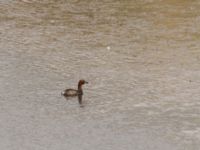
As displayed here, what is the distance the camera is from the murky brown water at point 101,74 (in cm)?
1154

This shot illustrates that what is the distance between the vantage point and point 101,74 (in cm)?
1443

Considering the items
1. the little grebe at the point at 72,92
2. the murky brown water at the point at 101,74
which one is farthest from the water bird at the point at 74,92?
the murky brown water at the point at 101,74

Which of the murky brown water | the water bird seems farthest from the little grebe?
the murky brown water

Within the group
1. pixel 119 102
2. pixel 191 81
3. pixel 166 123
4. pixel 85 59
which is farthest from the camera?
pixel 85 59

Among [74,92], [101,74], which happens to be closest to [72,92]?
[74,92]

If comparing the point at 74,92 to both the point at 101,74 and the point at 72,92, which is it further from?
the point at 101,74

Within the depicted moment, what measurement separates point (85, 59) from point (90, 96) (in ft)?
7.05

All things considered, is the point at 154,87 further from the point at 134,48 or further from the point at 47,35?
the point at 47,35

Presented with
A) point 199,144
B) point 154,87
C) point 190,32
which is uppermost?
point 190,32

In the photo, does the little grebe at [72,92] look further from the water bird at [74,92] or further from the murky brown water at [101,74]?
the murky brown water at [101,74]

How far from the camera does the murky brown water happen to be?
37.9 feet

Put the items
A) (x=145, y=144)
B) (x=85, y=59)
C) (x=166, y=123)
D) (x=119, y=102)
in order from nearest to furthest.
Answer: (x=145, y=144) → (x=166, y=123) → (x=119, y=102) → (x=85, y=59)

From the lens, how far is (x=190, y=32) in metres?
17.5

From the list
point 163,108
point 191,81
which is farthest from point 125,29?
point 163,108
